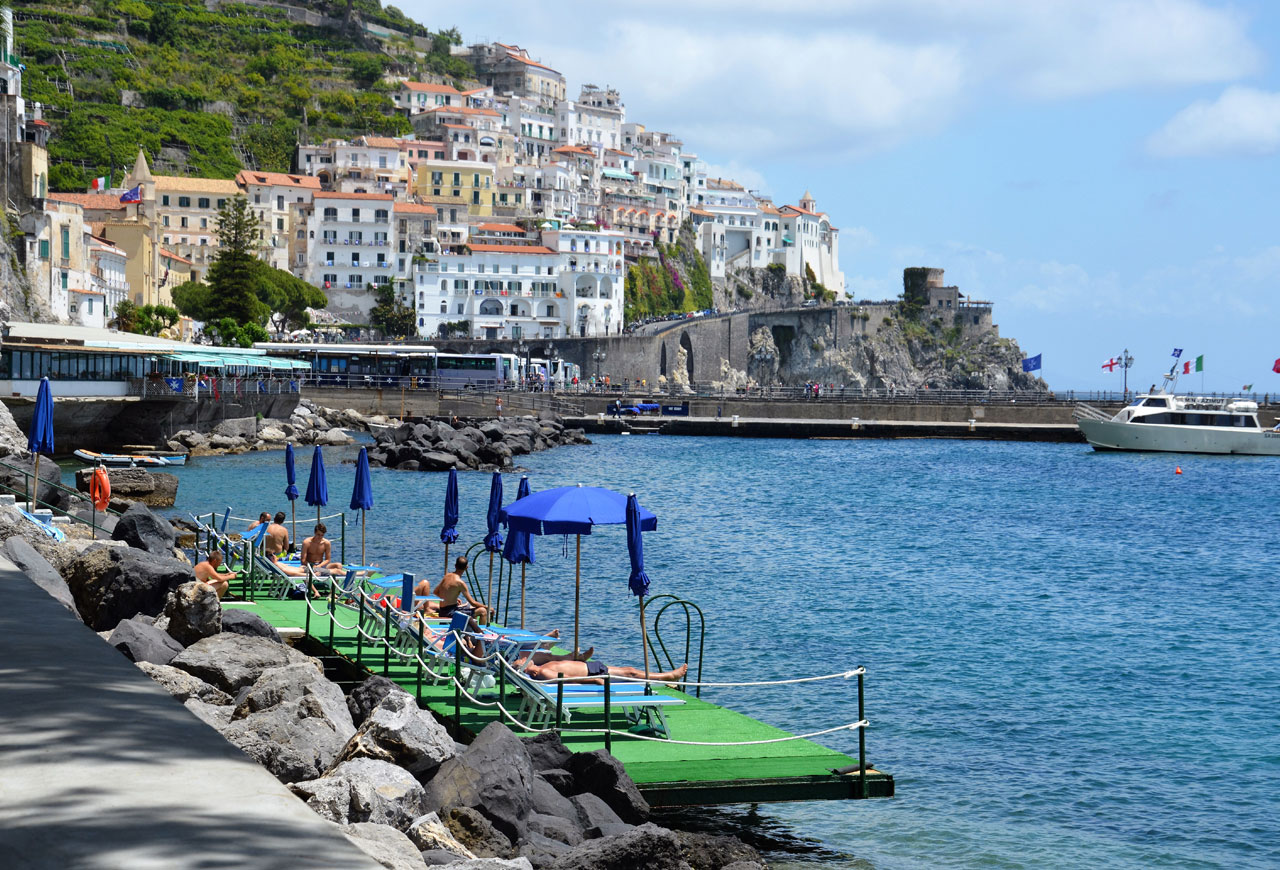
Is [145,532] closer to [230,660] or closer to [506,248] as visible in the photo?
[230,660]

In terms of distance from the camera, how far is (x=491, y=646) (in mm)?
13359

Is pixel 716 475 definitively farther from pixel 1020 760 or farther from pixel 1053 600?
pixel 1020 760

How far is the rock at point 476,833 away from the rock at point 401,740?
2.87 ft

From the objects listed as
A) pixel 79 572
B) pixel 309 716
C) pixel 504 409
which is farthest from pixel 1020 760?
pixel 504 409

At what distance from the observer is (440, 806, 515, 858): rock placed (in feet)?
26.1

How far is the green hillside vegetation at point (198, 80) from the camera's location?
396 feet

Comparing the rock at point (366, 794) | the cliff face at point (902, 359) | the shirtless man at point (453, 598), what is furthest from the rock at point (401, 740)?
the cliff face at point (902, 359)

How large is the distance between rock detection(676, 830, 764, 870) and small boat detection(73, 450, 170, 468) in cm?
3427

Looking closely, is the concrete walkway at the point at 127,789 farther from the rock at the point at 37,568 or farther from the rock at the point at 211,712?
the rock at the point at 37,568

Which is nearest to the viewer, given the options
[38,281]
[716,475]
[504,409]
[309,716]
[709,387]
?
[309,716]

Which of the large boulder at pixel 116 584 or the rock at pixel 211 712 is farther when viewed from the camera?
the large boulder at pixel 116 584

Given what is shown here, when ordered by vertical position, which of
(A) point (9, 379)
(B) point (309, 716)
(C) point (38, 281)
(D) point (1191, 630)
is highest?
(C) point (38, 281)

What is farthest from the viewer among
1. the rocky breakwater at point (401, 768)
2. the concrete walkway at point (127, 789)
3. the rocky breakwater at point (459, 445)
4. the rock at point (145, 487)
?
the rocky breakwater at point (459, 445)

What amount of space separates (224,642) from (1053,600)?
18404 mm
